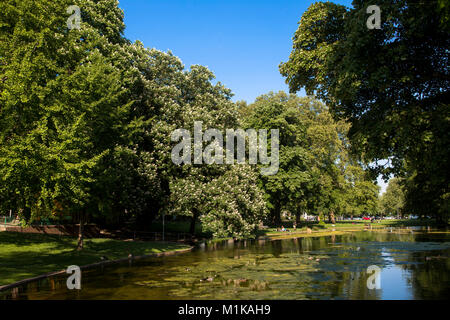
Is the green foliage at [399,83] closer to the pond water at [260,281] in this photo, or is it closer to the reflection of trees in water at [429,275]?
the reflection of trees in water at [429,275]

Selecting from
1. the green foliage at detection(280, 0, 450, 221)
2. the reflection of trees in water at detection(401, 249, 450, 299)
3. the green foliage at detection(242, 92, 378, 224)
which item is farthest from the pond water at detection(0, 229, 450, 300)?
the green foliage at detection(242, 92, 378, 224)

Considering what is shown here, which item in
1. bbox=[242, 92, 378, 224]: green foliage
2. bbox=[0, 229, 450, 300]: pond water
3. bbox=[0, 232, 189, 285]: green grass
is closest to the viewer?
bbox=[0, 229, 450, 300]: pond water

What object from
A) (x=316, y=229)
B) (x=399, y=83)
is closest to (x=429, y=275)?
(x=399, y=83)

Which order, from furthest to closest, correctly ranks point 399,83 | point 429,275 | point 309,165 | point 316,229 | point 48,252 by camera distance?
point 309,165 → point 316,229 → point 48,252 → point 399,83 → point 429,275

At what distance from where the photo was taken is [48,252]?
2991cm

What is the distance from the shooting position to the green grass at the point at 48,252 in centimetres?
2250

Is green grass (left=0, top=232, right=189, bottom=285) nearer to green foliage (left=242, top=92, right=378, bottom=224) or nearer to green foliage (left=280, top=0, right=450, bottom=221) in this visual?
green foliage (left=280, top=0, right=450, bottom=221)

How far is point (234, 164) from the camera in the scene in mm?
42375

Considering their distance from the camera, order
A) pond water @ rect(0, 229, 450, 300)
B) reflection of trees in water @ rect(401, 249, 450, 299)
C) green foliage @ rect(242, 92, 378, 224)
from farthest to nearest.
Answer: green foliage @ rect(242, 92, 378, 224) → pond water @ rect(0, 229, 450, 300) → reflection of trees in water @ rect(401, 249, 450, 299)

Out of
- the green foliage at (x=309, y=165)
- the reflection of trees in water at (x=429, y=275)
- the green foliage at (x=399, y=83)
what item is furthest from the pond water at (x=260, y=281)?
the green foliage at (x=309, y=165)

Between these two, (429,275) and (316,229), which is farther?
(316,229)

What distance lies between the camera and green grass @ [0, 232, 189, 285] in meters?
22.5

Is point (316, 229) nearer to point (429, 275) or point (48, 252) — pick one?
point (429, 275)
